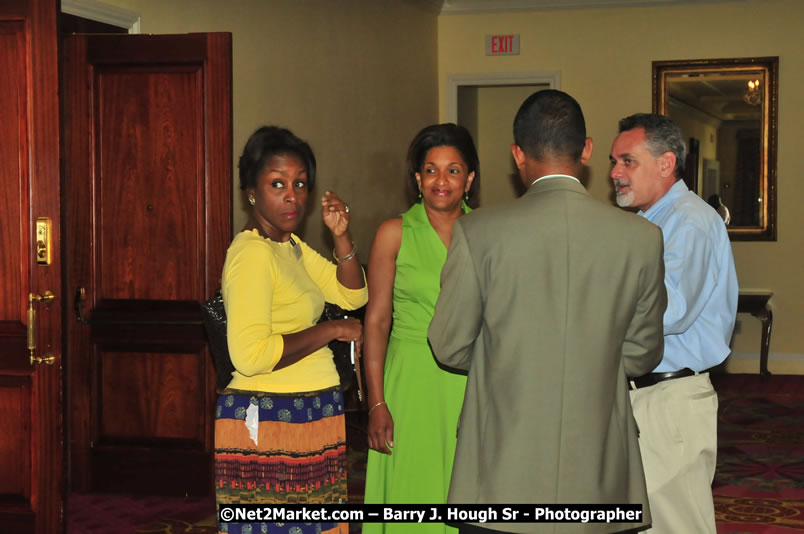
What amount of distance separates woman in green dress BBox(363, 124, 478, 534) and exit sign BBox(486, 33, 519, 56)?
270 inches

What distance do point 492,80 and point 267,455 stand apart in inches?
299

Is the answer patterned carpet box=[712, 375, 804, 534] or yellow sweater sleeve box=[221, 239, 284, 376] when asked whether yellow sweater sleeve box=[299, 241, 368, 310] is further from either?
patterned carpet box=[712, 375, 804, 534]

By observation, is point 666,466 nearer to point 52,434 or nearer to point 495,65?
point 52,434

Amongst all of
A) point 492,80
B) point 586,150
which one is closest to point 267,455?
point 586,150

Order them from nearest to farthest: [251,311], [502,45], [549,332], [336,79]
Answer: [549,332] < [251,311] < [336,79] < [502,45]

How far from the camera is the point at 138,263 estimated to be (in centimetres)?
479

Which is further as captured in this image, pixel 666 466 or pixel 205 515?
A: pixel 205 515

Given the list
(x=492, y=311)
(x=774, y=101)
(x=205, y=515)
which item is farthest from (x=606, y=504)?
(x=774, y=101)

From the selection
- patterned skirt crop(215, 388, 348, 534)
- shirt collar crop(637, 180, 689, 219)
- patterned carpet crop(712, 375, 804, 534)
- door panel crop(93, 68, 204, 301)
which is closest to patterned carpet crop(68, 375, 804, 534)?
Answer: patterned carpet crop(712, 375, 804, 534)

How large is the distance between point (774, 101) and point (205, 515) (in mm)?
6994

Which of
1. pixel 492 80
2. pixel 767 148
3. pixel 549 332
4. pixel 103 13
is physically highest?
pixel 492 80

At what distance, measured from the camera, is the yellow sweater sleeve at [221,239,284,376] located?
2242 mm

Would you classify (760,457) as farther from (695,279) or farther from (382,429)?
(382,429)

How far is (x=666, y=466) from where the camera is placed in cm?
261
